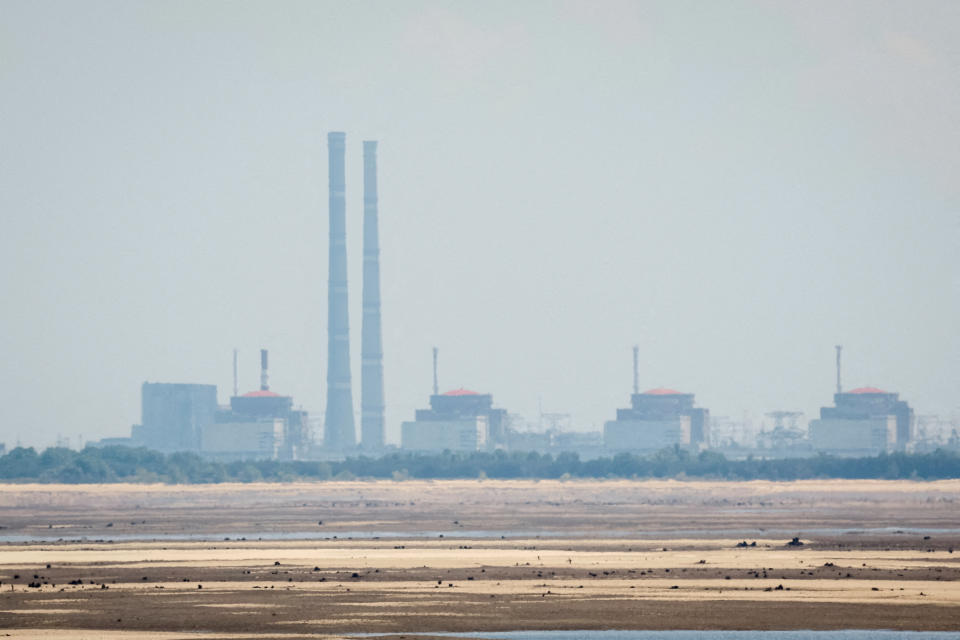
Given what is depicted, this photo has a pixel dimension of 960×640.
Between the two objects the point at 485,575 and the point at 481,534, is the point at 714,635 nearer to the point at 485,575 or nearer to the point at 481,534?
the point at 485,575

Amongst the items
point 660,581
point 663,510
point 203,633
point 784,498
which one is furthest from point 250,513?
point 203,633

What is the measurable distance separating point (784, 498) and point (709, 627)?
127313 mm

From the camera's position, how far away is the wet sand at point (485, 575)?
53.0 m

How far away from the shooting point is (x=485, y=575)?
2655 inches

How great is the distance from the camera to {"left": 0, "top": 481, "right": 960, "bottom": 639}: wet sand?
174 feet

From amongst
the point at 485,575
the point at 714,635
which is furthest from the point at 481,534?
the point at 714,635

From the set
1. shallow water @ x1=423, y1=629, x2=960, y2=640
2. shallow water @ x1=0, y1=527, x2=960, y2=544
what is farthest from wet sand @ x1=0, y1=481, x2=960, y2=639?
shallow water @ x1=423, y1=629, x2=960, y2=640

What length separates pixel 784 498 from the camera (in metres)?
176

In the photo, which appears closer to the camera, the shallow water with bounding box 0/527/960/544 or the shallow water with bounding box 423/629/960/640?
the shallow water with bounding box 423/629/960/640

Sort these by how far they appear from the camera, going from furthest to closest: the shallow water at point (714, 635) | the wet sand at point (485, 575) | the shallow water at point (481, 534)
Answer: the shallow water at point (481, 534) < the wet sand at point (485, 575) < the shallow water at point (714, 635)

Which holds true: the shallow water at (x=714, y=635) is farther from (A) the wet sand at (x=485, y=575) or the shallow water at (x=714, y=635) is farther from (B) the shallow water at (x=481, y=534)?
(B) the shallow water at (x=481, y=534)

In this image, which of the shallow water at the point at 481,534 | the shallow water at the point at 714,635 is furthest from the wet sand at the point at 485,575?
the shallow water at the point at 714,635

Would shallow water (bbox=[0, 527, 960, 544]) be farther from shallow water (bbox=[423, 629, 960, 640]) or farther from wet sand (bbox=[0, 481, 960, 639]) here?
shallow water (bbox=[423, 629, 960, 640])

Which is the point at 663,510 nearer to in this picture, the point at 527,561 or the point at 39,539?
the point at 39,539
